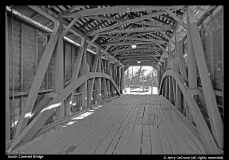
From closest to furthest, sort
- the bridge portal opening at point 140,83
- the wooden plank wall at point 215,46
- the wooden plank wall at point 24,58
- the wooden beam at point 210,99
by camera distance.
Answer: the wooden beam at point 210,99 < the wooden plank wall at point 215,46 < the wooden plank wall at point 24,58 < the bridge portal opening at point 140,83

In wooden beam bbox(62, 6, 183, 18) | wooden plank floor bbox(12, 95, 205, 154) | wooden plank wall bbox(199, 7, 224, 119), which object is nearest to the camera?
wooden plank floor bbox(12, 95, 205, 154)

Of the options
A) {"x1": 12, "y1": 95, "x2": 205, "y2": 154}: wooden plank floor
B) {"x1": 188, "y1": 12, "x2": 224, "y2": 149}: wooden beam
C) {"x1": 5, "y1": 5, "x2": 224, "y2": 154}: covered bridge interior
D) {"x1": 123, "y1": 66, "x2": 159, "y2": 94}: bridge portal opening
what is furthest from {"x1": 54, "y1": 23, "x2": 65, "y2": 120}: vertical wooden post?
{"x1": 123, "y1": 66, "x2": 159, "y2": 94}: bridge portal opening

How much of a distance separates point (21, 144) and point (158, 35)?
7188 millimetres

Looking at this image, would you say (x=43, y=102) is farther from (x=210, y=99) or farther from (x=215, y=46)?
(x=215, y=46)

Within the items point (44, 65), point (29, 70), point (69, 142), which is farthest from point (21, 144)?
point (29, 70)

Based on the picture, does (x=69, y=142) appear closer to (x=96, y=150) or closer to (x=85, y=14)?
(x=96, y=150)

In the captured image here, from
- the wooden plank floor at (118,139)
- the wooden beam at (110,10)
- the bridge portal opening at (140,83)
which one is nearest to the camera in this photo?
the wooden plank floor at (118,139)

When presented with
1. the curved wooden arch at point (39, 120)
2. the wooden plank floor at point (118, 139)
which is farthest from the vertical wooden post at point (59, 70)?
the wooden plank floor at point (118, 139)

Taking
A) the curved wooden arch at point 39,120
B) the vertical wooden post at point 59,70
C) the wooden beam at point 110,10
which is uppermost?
the wooden beam at point 110,10

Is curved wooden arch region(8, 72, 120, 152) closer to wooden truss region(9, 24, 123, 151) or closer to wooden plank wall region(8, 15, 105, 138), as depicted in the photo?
wooden truss region(9, 24, 123, 151)

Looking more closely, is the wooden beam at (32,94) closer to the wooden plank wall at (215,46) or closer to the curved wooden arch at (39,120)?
the curved wooden arch at (39,120)
